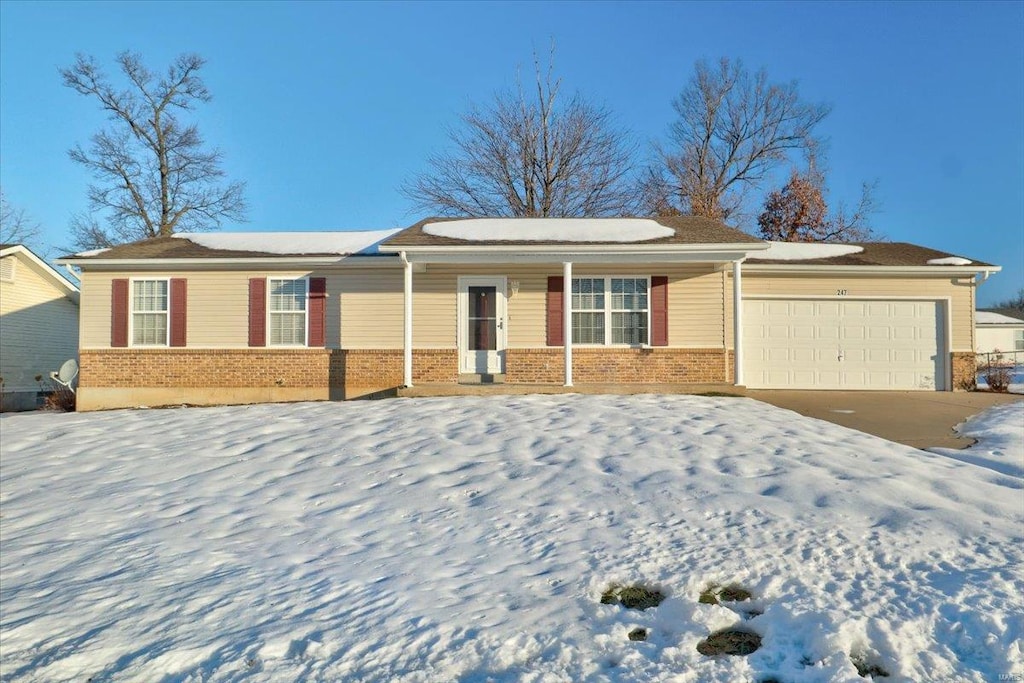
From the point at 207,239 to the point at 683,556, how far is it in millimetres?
14521

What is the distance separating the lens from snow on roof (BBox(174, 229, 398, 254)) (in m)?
14.4

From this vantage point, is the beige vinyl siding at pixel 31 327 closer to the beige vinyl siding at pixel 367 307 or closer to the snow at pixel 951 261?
the beige vinyl siding at pixel 367 307

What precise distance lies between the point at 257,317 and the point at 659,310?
8.36 metres

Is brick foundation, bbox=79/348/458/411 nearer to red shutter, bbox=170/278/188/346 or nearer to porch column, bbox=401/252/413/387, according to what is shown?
red shutter, bbox=170/278/188/346

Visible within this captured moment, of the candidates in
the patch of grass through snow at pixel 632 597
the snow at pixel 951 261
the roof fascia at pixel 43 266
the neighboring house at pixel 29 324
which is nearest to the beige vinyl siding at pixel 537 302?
the snow at pixel 951 261

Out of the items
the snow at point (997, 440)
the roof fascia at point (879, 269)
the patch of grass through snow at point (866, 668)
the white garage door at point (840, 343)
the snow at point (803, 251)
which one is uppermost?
the snow at point (803, 251)

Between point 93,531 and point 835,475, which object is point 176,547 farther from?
point 835,475

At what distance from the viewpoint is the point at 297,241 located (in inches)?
602

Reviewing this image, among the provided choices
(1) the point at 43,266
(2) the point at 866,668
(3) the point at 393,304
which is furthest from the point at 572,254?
(1) the point at 43,266

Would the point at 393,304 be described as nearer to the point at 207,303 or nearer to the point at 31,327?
the point at 207,303

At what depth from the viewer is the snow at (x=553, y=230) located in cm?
1335

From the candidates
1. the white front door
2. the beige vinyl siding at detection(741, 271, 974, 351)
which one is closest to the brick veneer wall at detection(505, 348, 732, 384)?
the white front door

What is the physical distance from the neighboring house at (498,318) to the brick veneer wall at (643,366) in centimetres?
3

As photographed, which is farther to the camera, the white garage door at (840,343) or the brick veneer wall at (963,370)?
the white garage door at (840,343)
